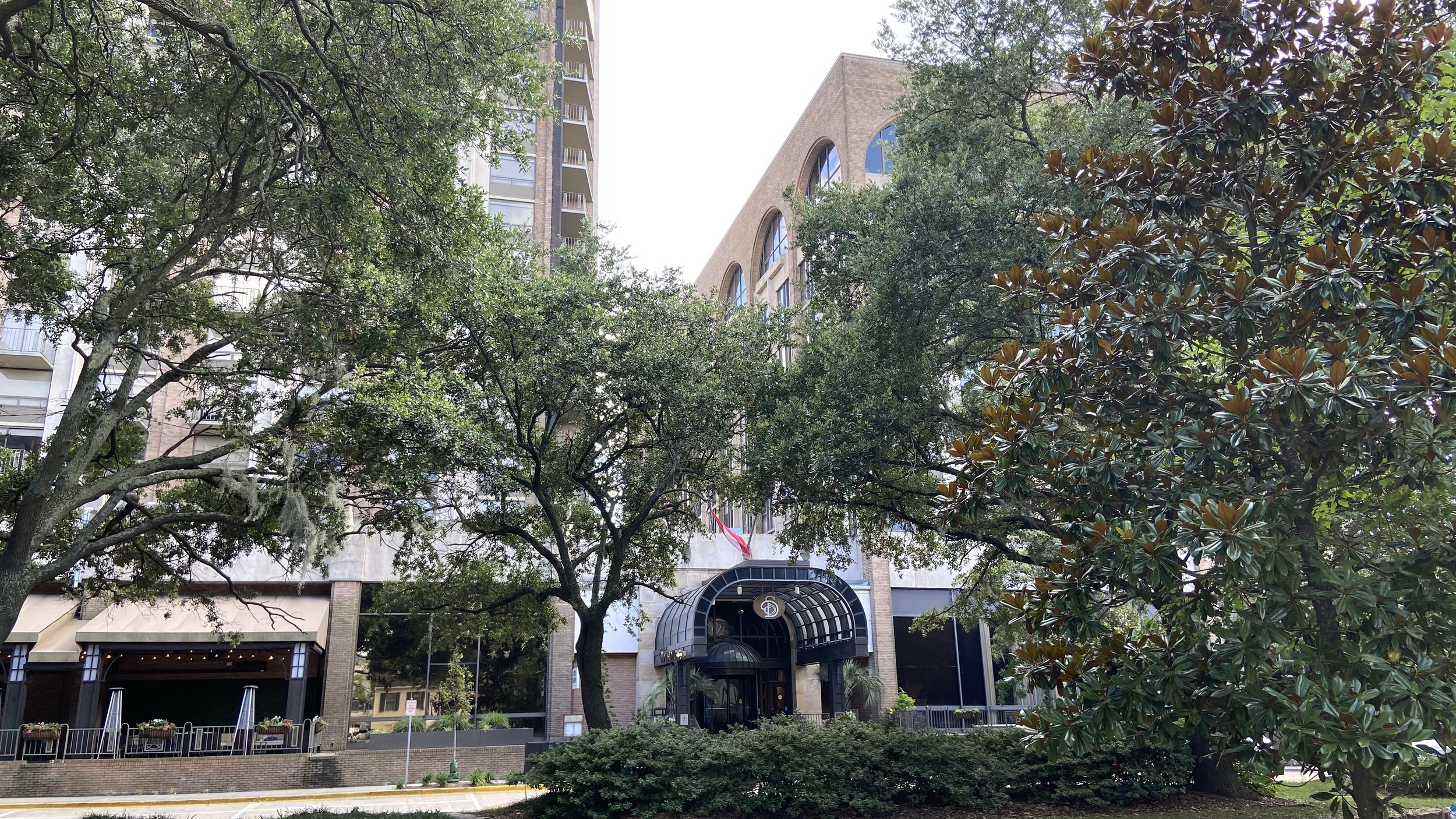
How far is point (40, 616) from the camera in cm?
2495

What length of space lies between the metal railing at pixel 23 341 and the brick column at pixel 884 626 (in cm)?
2846

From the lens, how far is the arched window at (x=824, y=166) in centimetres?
4059

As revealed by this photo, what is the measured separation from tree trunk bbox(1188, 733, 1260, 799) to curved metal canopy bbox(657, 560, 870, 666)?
12506 mm

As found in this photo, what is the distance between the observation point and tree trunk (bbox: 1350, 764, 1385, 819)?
7215mm

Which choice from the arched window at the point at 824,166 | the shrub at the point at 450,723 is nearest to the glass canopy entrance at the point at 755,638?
the shrub at the point at 450,723

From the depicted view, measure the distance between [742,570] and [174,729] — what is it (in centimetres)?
1576

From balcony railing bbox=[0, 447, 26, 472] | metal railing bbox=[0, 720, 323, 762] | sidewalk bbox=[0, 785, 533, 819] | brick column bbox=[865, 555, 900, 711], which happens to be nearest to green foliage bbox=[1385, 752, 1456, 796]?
sidewalk bbox=[0, 785, 533, 819]

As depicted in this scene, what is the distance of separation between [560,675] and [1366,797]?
80.1 feet

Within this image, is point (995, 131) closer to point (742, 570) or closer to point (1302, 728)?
point (1302, 728)

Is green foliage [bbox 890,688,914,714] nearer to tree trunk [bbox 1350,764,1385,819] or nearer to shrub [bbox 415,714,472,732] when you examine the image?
shrub [bbox 415,714,472,732]

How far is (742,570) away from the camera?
2889 cm

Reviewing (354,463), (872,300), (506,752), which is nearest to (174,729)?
(506,752)

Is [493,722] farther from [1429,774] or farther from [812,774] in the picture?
[1429,774]

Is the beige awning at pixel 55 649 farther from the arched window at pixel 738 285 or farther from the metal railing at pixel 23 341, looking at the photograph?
the arched window at pixel 738 285
